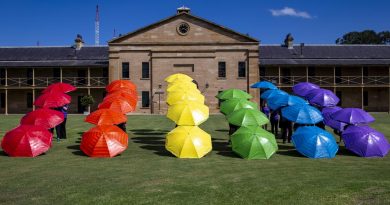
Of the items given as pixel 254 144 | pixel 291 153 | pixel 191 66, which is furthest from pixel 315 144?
pixel 191 66

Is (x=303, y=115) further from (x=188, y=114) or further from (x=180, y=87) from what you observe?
(x=180, y=87)

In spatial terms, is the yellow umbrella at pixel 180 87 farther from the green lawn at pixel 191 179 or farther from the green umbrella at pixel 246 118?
the green lawn at pixel 191 179

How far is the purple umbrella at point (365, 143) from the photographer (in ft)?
39.5

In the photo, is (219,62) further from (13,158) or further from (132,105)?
(13,158)

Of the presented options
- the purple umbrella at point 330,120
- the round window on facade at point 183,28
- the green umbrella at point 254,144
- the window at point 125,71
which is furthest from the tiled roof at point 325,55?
the green umbrella at point 254,144

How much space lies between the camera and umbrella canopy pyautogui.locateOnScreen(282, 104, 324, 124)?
1285 centimetres

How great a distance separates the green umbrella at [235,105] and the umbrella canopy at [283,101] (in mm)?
781

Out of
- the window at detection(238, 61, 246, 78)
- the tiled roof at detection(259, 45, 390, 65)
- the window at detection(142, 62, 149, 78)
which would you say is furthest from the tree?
the window at detection(142, 62, 149, 78)

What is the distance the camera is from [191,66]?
1449 inches

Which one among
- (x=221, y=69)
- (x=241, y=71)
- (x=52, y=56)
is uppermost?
(x=52, y=56)

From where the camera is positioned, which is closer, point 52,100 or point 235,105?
point 235,105

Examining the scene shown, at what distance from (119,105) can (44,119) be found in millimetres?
2617

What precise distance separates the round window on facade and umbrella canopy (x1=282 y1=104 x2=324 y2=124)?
80.1 ft

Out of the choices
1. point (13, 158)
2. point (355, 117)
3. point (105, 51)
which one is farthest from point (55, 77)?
point (355, 117)
